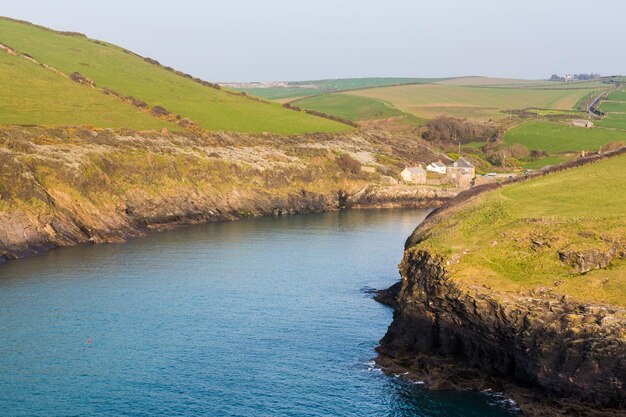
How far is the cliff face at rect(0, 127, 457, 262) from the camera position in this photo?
101 meters

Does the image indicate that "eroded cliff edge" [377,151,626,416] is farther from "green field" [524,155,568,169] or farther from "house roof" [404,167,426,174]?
"green field" [524,155,568,169]

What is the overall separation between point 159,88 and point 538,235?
142 metres

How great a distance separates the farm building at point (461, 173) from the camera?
162 metres

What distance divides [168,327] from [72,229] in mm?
44558

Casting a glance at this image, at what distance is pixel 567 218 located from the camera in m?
56.1

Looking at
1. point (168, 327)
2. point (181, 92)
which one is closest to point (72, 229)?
point (168, 327)

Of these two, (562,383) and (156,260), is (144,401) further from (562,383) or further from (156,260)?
(156,260)

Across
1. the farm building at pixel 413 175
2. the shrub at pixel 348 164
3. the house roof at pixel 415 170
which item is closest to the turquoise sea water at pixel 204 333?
the shrub at pixel 348 164

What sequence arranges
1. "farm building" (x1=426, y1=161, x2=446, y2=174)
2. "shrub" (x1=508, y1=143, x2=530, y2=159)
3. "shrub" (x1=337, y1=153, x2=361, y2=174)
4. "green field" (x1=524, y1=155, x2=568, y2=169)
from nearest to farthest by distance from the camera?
1. "shrub" (x1=337, y1=153, x2=361, y2=174)
2. "farm building" (x1=426, y1=161, x2=446, y2=174)
3. "green field" (x1=524, y1=155, x2=568, y2=169)
4. "shrub" (x1=508, y1=143, x2=530, y2=159)

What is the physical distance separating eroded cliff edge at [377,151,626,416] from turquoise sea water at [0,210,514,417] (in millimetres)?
2724

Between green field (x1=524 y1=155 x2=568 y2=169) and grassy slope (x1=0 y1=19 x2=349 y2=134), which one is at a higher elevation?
grassy slope (x1=0 y1=19 x2=349 y2=134)

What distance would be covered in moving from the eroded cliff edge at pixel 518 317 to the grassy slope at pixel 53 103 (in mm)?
95252

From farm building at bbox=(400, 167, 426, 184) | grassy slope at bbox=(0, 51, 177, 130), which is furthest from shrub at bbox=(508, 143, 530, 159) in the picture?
grassy slope at bbox=(0, 51, 177, 130)

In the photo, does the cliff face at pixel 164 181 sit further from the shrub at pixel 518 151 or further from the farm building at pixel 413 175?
the shrub at pixel 518 151
